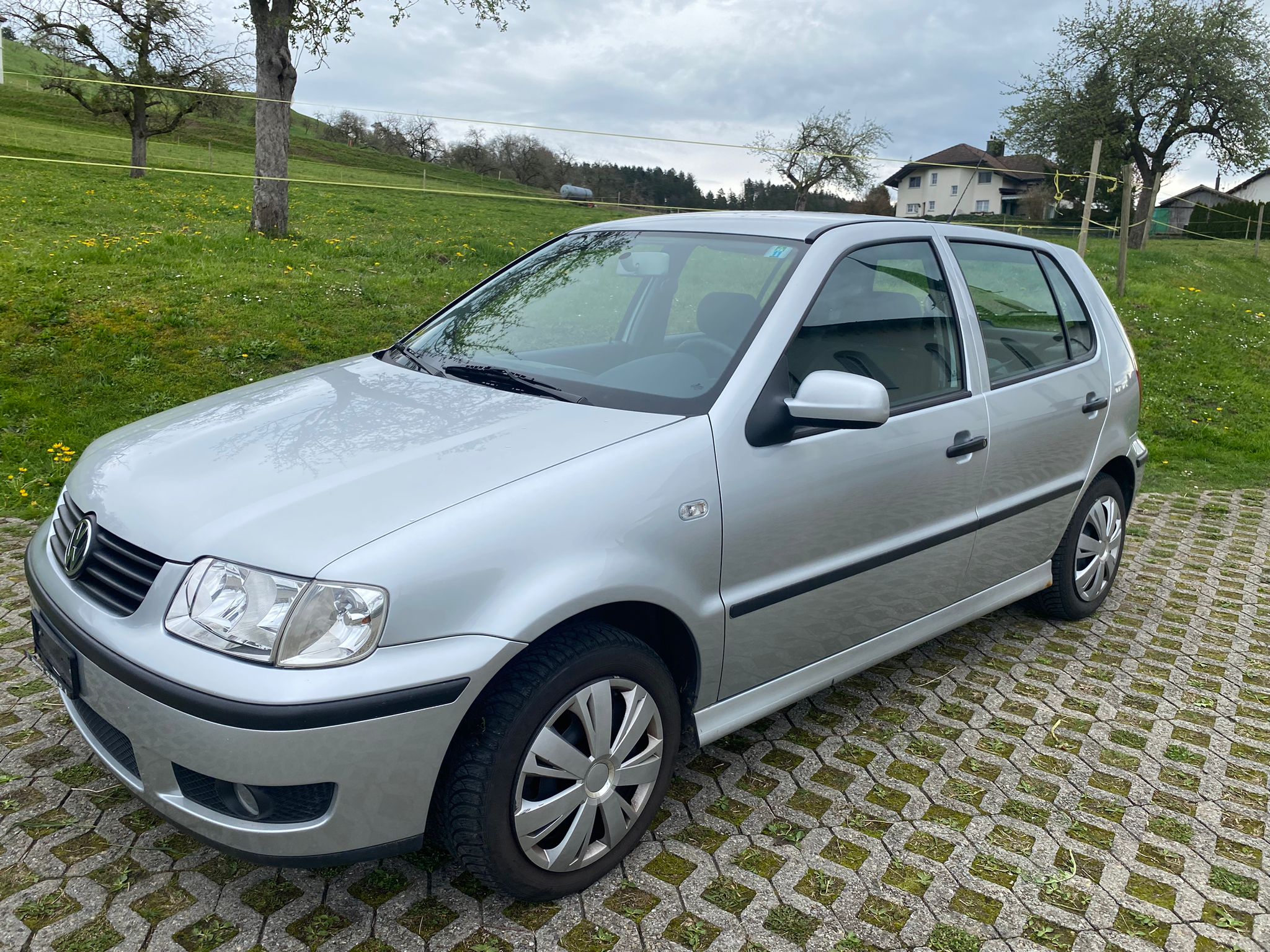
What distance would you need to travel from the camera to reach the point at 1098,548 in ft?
14.8

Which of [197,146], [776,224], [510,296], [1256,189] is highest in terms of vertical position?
[1256,189]

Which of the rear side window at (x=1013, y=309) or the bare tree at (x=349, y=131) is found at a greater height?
the bare tree at (x=349, y=131)

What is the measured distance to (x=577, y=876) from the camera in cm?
252

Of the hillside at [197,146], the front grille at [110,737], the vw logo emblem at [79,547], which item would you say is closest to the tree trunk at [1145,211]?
the vw logo emblem at [79,547]

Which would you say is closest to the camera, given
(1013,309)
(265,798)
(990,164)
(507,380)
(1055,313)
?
(265,798)

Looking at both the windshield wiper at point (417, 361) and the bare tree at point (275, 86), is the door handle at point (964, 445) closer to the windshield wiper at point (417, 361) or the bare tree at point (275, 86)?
the windshield wiper at point (417, 361)

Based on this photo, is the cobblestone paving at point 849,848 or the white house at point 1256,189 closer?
the cobblestone paving at point 849,848

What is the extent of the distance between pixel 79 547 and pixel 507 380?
4.21 feet

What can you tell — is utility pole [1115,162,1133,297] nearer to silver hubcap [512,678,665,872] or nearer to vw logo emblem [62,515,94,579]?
silver hubcap [512,678,665,872]

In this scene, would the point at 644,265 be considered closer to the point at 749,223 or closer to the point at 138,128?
the point at 749,223

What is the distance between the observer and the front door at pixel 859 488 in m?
2.75

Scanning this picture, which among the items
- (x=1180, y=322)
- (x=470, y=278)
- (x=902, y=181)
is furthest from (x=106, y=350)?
(x=1180, y=322)

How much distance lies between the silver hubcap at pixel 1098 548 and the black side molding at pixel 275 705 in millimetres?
3391

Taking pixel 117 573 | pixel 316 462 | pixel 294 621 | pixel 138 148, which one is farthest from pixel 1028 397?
pixel 138 148
